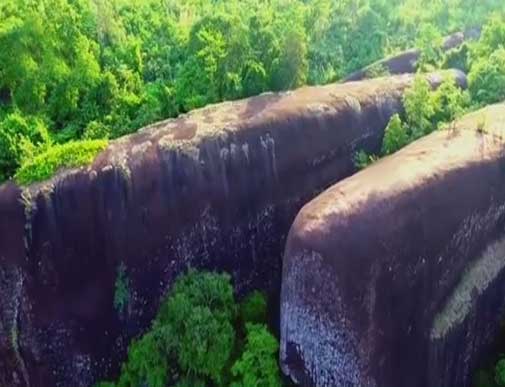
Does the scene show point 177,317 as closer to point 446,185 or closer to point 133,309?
point 133,309

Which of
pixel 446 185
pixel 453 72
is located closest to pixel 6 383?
pixel 446 185

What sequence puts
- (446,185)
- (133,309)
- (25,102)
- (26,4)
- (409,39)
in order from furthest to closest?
(409,39) → (26,4) → (25,102) → (133,309) → (446,185)

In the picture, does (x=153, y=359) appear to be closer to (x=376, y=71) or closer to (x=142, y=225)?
(x=142, y=225)

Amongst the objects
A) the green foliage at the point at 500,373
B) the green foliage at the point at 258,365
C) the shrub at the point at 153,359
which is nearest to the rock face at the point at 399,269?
the green foliage at the point at 258,365

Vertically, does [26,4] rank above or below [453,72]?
above

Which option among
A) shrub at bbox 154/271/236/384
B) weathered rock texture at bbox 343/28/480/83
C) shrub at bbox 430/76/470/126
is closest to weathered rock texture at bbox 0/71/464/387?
shrub at bbox 154/271/236/384

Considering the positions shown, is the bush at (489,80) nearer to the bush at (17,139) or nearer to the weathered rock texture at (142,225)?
the weathered rock texture at (142,225)
